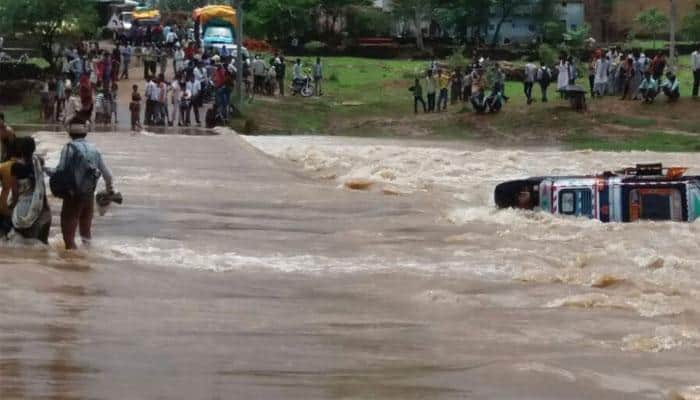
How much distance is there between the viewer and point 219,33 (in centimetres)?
5572

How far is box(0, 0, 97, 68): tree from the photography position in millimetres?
45906

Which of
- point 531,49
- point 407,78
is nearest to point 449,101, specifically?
point 407,78

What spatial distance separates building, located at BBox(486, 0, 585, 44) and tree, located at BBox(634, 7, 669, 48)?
10.5ft

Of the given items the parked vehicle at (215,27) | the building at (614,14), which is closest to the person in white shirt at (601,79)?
the parked vehicle at (215,27)

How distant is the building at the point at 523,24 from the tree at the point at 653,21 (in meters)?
3.20

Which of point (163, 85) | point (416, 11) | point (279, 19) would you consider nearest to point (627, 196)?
point (163, 85)

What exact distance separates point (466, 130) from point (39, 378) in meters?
30.8

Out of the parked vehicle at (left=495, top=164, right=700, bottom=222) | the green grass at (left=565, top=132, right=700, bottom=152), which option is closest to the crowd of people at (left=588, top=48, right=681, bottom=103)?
the green grass at (left=565, top=132, right=700, bottom=152)

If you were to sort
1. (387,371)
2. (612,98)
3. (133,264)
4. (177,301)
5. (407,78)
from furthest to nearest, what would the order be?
(407,78), (612,98), (133,264), (177,301), (387,371)

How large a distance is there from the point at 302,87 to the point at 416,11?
2547 cm

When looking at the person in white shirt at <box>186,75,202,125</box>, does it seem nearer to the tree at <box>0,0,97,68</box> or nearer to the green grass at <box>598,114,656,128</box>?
the tree at <box>0,0,97,68</box>

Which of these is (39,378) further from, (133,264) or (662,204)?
(662,204)

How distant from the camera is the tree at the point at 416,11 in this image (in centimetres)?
7038

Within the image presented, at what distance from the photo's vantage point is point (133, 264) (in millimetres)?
14867
